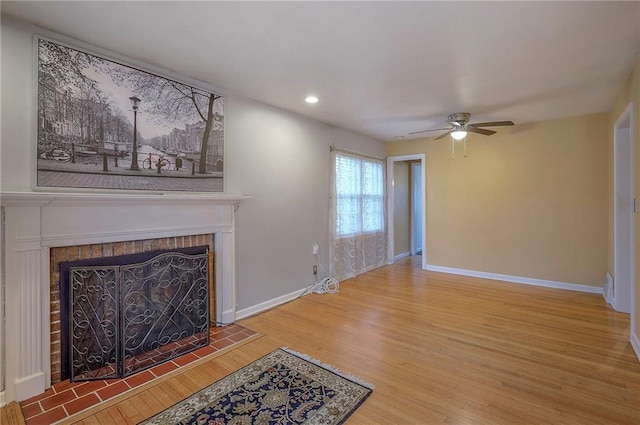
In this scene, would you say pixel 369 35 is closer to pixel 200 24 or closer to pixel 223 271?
pixel 200 24

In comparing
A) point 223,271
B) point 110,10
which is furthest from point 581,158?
point 110,10

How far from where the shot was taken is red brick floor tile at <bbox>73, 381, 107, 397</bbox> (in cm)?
211

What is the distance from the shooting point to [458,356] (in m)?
2.59

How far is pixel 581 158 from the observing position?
171 inches

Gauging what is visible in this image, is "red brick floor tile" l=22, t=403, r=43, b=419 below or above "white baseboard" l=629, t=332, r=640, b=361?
below

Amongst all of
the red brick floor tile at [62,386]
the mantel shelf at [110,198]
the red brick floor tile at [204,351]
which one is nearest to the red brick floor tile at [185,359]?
the red brick floor tile at [204,351]

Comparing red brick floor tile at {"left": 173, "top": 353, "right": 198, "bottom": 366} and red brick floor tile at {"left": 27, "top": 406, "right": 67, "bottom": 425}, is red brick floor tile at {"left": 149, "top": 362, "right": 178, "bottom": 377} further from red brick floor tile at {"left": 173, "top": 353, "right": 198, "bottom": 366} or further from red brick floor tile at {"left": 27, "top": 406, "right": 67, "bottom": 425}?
red brick floor tile at {"left": 27, "top": 406, "right": 67, "bottom": 425}

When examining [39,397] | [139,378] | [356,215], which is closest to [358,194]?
[356,215]

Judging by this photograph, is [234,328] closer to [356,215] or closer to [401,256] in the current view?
[356,215]

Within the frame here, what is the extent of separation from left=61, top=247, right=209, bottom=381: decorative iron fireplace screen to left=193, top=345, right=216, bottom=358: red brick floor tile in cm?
7

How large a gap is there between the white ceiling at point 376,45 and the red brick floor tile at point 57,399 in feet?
8.16

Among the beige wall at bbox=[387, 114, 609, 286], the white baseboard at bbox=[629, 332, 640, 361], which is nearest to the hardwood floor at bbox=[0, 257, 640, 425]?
the white baseboard at bbox=[629, 332, 640, 361]

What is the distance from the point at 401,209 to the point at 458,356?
4507 millimetres

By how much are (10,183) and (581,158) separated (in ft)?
20.3
